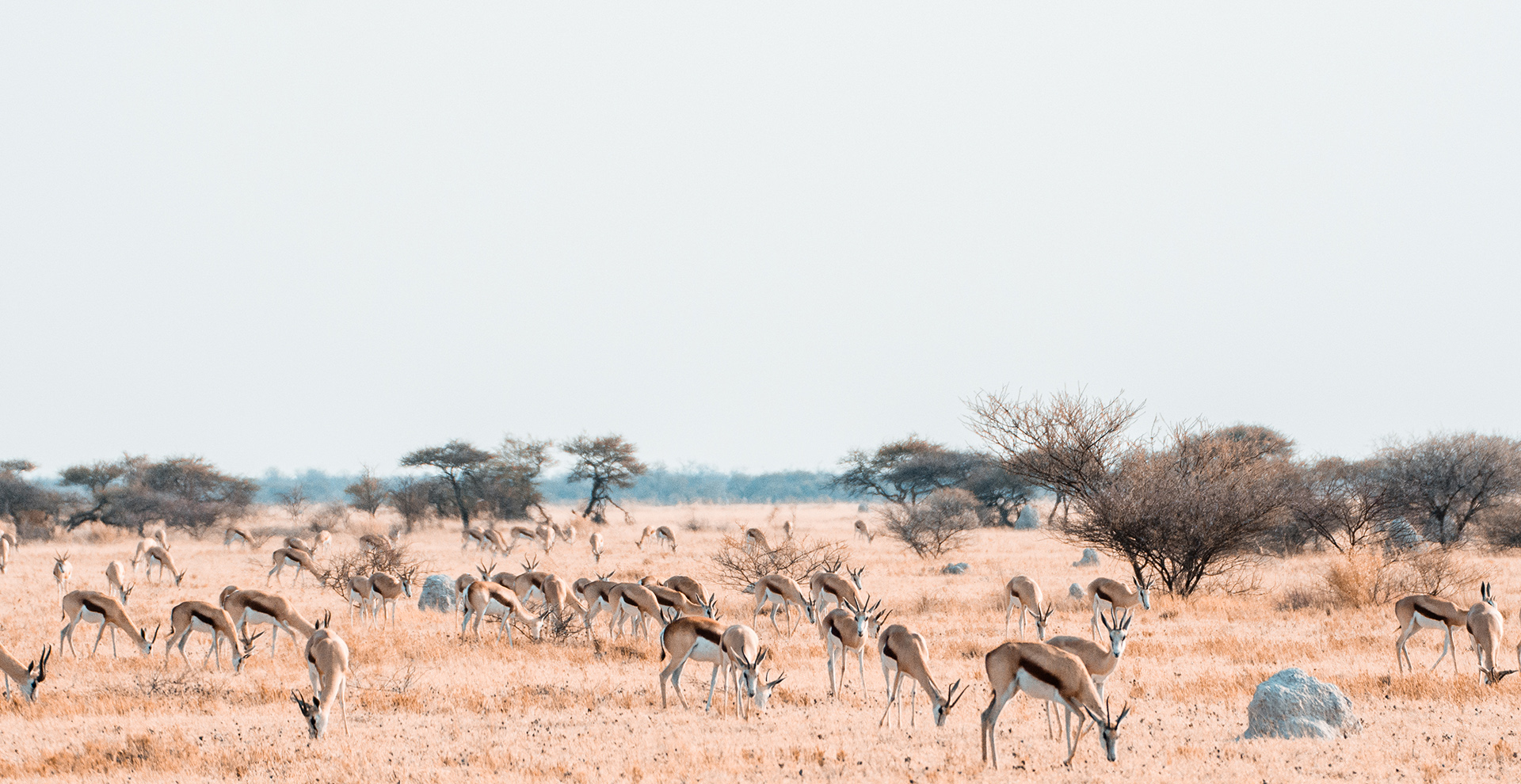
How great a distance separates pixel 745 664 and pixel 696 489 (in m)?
130

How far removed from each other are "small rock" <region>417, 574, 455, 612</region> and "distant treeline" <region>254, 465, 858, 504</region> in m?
96.9

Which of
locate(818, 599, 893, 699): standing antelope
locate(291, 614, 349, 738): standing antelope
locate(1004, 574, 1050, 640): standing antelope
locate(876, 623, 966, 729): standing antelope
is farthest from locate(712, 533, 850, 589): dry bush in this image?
locate(291, 614, 349, 738): standing antelope

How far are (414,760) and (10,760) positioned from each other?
330 centimetres

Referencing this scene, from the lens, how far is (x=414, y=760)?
8797 mm

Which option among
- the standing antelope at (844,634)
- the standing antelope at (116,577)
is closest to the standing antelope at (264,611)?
the standing antelope at (844,634)

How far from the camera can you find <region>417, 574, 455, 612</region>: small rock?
19.8 meters

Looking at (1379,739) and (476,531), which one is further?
(476,531)

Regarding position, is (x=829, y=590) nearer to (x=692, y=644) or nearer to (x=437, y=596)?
(x=692, y=644)

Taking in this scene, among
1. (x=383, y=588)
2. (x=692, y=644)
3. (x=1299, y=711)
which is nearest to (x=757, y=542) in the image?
(x=383, y=588)

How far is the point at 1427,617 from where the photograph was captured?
40.5ft

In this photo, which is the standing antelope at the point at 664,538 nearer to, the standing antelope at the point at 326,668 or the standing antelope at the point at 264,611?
the standing antelope at the point at 264,611

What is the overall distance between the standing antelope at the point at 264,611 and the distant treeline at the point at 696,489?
103446mm

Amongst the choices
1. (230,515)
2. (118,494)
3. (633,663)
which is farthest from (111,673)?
(118,494)

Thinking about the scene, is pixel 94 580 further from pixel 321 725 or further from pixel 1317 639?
pixel 1317 639
